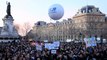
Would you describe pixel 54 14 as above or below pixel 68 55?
above

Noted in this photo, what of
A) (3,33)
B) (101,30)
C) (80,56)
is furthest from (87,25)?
(80,56)

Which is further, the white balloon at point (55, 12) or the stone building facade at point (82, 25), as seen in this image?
the stone building facade at point (82, 25)

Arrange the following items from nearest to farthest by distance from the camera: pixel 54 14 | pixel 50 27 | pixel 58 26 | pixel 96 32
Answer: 1. pixel 54 14
2. pixel 96 32
3. pixel 58 26
4. pixel 50 27

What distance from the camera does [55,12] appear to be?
2670 centimetres

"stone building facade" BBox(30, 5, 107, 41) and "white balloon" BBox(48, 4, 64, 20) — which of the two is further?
"stone building facade" BBox(30, 5, 107, 41)

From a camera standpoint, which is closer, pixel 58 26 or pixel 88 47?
pixel 88 47

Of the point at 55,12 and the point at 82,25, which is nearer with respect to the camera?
the point at 55,12

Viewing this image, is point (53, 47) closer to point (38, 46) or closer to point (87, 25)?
point (38, 46)

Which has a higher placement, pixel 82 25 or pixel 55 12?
pixel 82 25

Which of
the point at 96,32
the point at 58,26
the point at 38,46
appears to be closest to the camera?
the point at 38,46

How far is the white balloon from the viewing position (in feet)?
87.6

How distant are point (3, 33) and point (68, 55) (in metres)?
44.0

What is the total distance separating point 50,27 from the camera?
148 metres

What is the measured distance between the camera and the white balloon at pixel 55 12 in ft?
87.6
